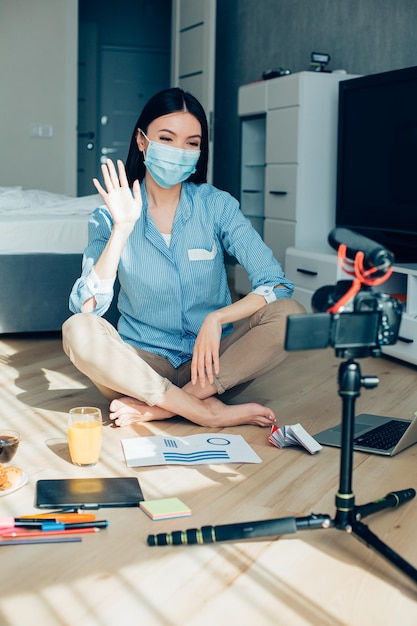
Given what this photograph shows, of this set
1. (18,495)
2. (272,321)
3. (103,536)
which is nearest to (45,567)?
(103,536)

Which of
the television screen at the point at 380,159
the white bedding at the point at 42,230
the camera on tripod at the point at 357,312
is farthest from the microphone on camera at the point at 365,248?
the white bedding at the point at 42,230

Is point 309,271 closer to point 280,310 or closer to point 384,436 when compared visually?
point 280,310

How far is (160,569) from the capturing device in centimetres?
148

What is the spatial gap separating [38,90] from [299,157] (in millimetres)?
2674

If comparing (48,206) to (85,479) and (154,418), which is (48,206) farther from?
(85,479)

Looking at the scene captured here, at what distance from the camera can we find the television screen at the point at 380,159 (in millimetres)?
3469

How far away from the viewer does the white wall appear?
601 centimetres

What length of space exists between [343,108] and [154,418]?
7.36ft

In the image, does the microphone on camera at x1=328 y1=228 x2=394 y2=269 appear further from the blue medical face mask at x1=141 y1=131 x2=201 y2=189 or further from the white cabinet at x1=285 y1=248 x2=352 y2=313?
the white cabinet at x1=285 y1=248 x2=352 y2=313

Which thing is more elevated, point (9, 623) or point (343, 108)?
point (343, 108)

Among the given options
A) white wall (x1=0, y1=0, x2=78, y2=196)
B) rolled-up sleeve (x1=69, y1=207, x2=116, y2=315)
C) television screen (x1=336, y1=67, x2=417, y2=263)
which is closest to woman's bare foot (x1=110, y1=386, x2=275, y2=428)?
rolled-up sleeve (x1=69, y1=207, x2=116, y2=315)

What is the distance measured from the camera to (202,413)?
7.55 feet

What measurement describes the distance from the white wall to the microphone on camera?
197 inches

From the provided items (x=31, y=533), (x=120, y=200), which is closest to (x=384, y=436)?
(x=120, y=200)
